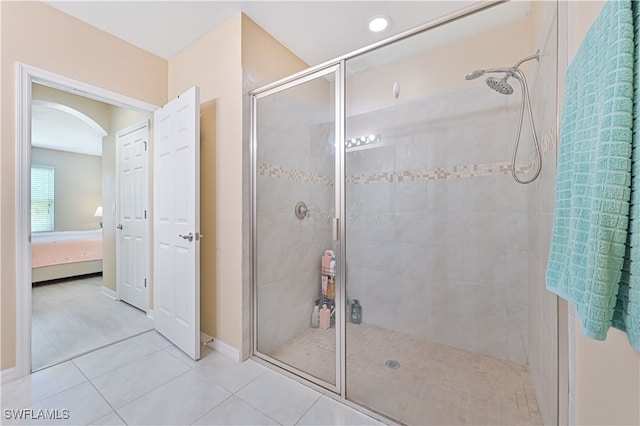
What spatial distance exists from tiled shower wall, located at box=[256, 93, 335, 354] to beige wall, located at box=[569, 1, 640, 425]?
1.40 m

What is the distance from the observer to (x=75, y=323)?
2.49 meters

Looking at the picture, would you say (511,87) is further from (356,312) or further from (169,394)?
(169,394)

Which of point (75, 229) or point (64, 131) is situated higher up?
point (64, 131)

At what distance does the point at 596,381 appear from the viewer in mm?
785

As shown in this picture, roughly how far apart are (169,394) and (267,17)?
8.90 ft

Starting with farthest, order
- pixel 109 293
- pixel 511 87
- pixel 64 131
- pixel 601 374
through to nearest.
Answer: pixel 64 131 < pixel 109 293 < pixel 511 87 < pixel 601 374

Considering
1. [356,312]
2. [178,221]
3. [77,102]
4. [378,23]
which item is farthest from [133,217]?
[378,23]

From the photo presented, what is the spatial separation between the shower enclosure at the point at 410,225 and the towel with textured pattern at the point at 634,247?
103cm

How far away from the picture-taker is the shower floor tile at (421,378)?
1.42 meters

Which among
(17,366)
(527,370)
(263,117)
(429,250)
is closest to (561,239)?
(429,250)

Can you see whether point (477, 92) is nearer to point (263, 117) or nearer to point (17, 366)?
point (263, 117)

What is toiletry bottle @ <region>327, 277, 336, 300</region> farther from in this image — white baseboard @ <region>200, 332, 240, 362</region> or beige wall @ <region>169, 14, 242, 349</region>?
white baseboard @ <region>200, 332, 240, 362</region>

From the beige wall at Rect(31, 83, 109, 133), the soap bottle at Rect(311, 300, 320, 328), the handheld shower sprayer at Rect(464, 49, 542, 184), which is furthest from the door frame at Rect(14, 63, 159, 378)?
the handheld shower sprayer at Rect(464, 49, 542, 184)

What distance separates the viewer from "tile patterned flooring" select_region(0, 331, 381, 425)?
1.37 meters
